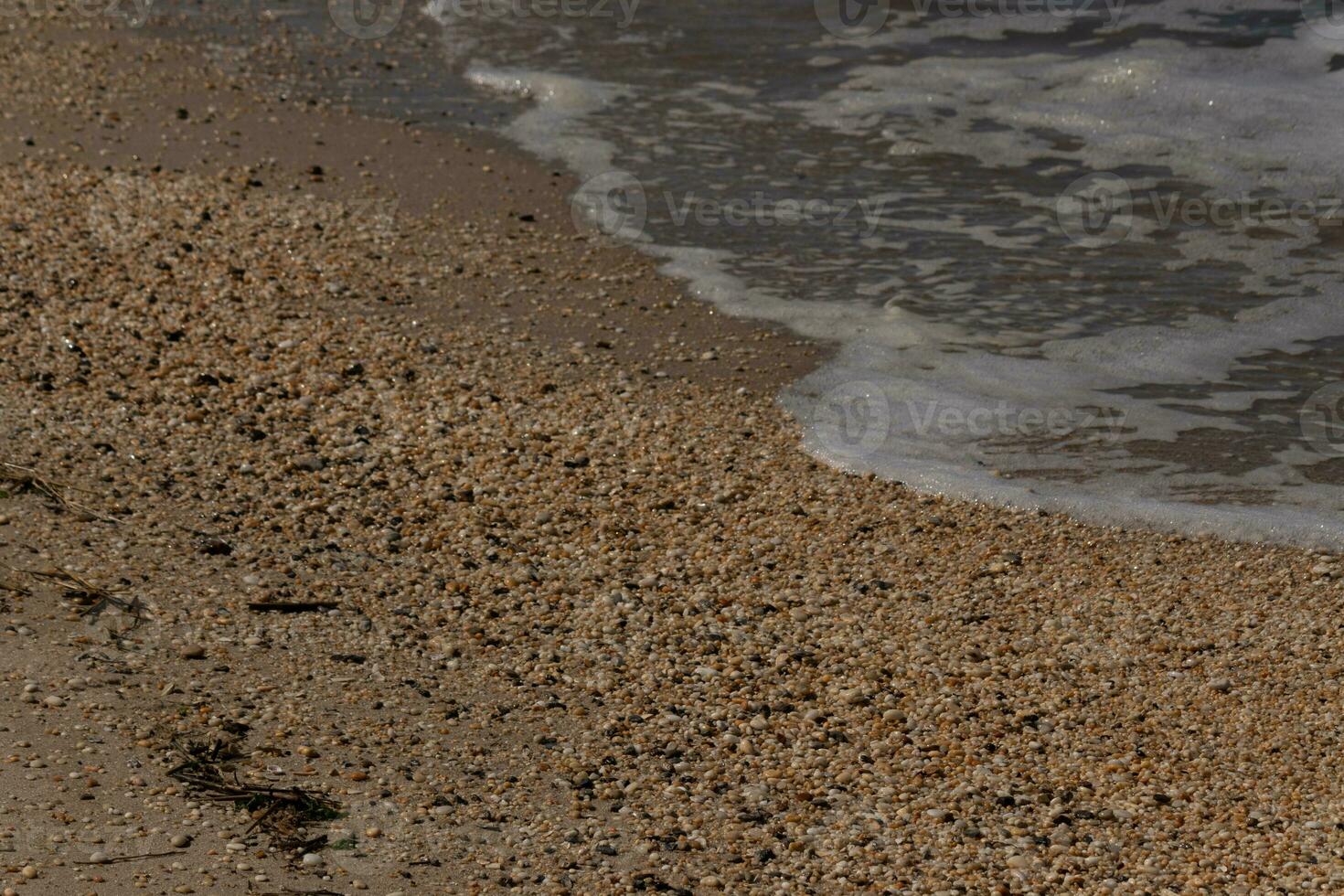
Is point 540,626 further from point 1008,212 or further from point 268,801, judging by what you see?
point 1008,212

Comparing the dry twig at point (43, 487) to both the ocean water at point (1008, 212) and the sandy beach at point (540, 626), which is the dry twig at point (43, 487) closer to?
the sandy beach at point (540, 626)

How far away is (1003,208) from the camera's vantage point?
300 inches

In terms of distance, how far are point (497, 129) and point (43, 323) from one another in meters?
3.62

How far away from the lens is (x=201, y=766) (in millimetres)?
3166

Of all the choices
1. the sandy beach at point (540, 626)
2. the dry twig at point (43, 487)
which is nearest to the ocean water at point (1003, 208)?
the sandy beach at point (540, 626)

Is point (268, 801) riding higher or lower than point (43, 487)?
lower

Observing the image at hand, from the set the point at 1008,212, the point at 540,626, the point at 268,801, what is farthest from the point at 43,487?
the point at 1008,212

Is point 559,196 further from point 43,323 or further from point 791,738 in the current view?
point 791,738

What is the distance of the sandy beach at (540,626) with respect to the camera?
10.2 feet

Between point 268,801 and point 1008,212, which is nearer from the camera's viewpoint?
point 268,801

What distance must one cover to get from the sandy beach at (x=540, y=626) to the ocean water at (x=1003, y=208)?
43 centimetres

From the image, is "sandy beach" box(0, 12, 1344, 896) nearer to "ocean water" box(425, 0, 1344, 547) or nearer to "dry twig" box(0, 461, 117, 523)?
"dry twig" box(0, 461, 117, 523)

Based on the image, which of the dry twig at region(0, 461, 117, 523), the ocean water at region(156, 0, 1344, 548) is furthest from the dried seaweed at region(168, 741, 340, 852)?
the ocean water at region(156, 0, 1344, 548)

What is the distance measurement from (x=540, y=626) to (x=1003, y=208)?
4.53 m
